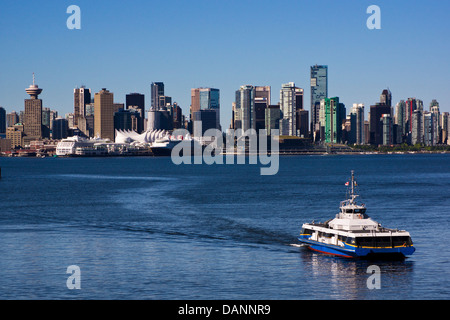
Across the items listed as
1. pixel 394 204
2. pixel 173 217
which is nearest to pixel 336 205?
pixel 394 204

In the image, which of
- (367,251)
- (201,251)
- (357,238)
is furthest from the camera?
(201,251)

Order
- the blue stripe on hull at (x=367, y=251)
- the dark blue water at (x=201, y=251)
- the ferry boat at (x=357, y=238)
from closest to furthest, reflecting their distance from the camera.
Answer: the dark blue water at (x=201, y=251) → the blue stripe on hull at (x=367, y=251) → the ferry boat at (x=357, y=238)

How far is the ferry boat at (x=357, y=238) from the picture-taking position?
49.8 meters

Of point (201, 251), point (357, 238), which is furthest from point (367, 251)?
point (201, 251)

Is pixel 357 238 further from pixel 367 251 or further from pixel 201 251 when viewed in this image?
pixel 201 251

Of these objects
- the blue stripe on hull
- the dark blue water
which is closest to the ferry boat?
the blue stripe on hull

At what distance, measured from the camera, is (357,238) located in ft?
165

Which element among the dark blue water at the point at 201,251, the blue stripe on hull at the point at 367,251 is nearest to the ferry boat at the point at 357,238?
the blue stripe on hull at the point at 367,251

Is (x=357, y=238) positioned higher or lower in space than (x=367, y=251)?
higher

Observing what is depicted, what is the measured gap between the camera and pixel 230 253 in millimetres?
54125

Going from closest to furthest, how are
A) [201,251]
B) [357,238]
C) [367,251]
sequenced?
[367,251] → [357,238] → [201,251]

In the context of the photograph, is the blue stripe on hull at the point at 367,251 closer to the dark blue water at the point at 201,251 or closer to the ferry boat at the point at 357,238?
the ferry boat at the point at 357,238
